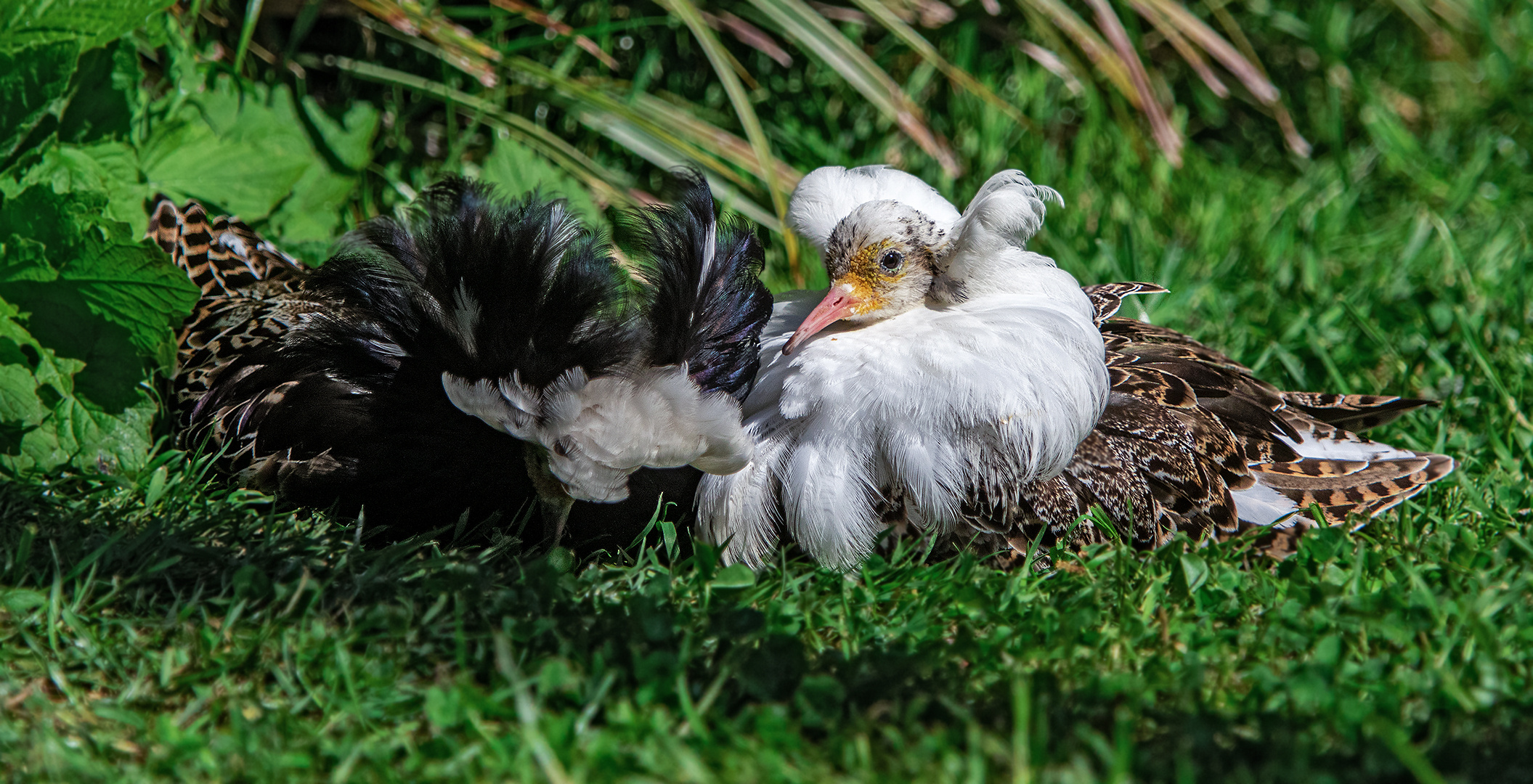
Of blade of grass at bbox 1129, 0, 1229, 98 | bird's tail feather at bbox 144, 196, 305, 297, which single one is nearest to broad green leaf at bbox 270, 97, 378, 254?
bird's tail feather at bbox 144, 196, 305, 297

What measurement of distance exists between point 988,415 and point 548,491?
97 cm

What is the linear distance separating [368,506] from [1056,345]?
1613mm

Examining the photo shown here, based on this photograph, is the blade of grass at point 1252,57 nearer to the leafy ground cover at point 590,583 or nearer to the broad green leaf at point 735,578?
the leafy ground cover at point 590,583

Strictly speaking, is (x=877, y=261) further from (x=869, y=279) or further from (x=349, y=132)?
(x=349, y=132)

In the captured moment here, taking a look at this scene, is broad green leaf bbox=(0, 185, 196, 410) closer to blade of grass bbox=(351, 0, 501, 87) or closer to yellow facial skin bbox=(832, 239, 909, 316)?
blade of grass bbox=(351, 0, 501, 87)

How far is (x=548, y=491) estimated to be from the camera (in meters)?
2.65

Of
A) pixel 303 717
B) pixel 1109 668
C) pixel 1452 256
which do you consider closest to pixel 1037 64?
pixel 1452 256

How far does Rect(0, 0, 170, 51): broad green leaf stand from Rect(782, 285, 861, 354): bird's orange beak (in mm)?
1776

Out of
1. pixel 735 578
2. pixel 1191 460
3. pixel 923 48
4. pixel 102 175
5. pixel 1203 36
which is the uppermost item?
pixel 102 175

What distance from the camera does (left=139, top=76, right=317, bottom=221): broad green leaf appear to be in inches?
145


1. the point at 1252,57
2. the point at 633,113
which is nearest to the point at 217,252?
the point at 633,113

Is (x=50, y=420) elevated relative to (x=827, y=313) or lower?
lower

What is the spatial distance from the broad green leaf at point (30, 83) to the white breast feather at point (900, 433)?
1.87 meters

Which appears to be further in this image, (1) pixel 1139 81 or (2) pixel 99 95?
(1) pixel 1139 81
